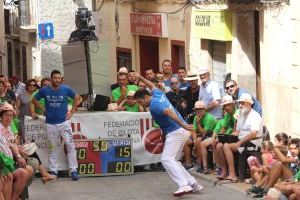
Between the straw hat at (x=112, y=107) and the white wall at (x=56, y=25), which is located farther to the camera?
the white wall at (x=56, y=25)

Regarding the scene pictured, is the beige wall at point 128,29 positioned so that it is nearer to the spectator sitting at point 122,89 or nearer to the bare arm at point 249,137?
the spectator sitting at point 122,89

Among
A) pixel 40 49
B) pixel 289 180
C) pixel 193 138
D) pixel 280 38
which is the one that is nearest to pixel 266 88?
pixel 280 38

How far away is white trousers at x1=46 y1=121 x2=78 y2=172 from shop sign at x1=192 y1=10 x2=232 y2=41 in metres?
5.73

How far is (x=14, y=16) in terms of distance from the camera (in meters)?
56.5

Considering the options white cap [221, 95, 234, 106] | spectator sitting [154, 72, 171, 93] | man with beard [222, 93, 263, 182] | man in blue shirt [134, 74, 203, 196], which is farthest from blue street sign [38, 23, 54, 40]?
man in blue shirt [134, 74, 203, 196]

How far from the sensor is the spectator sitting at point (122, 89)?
802 inches

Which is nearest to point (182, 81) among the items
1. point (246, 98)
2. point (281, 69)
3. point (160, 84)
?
point (160, 84)

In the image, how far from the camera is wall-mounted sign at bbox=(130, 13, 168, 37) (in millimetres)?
28938

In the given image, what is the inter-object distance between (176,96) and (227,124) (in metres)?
2.21

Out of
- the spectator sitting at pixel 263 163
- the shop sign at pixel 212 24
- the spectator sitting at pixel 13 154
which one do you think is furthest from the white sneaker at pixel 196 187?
the shop sign at pixel 212 24

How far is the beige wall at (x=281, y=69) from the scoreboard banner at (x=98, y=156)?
313 cm

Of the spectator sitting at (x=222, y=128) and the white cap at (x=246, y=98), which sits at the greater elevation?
the white cap at (x=246, y=98)

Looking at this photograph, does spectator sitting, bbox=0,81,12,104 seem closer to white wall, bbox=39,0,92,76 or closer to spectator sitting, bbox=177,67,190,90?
spectator sitting, bbox=177,67,190,90

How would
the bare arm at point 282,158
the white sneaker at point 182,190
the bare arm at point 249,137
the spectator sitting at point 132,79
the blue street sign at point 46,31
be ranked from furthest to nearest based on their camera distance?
the blue street sign at point 46,31 < the spectator sitting at point 132,79 < the bare arm at point 249,137 < the white sneaker at point 182,190 < the bare arm at point 282,158
